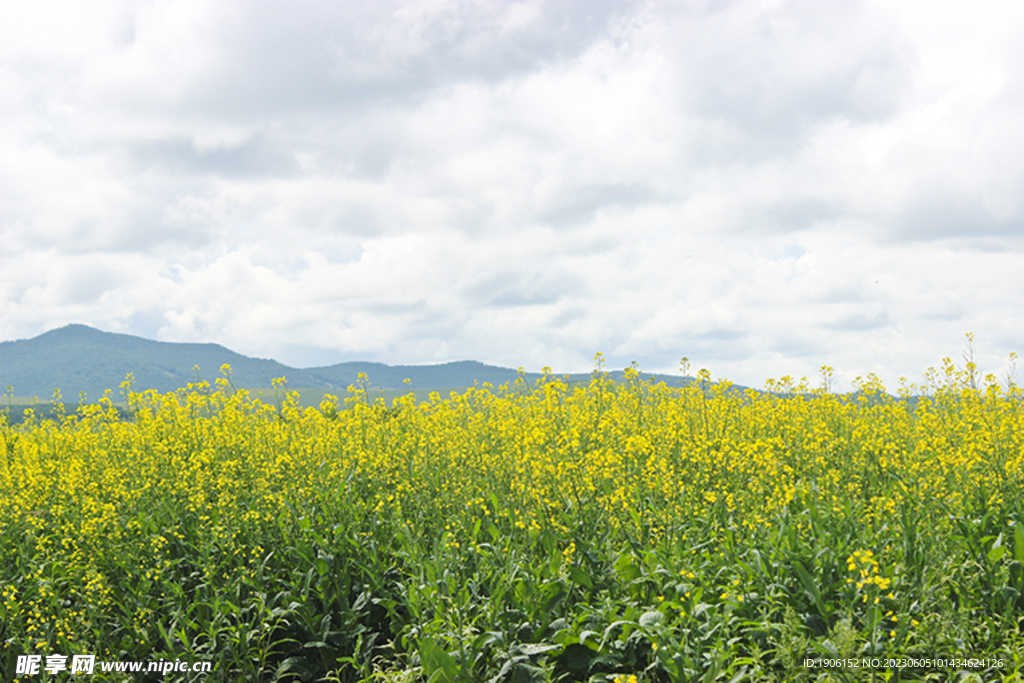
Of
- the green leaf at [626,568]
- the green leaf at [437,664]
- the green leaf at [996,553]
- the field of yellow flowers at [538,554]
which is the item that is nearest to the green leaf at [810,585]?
the field of yellow flowers at [538,554]

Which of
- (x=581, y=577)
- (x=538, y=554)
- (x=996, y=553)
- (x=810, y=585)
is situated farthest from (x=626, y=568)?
(x=996, y=553)

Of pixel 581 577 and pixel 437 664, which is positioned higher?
pixel 581 577

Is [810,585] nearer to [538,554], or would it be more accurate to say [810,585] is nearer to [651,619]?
[651,619]

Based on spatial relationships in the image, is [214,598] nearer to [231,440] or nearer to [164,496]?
[164,496]

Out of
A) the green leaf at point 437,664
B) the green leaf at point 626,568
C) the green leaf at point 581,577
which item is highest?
the green leaf at point 626,568

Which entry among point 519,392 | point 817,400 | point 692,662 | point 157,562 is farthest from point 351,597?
point 817,400

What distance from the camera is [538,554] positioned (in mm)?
5473

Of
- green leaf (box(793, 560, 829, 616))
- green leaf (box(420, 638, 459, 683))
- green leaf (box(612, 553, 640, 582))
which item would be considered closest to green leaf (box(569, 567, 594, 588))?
green leaf (box(612, 553, 640, 582))

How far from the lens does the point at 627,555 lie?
493 centimetres

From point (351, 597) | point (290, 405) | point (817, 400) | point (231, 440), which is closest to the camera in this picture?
point (351, 597)

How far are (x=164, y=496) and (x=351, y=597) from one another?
2485 mm

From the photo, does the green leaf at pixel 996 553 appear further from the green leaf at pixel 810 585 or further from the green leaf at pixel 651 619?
the green leaf at pixel 651 619

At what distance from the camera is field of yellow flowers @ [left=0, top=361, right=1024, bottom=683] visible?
422 cm

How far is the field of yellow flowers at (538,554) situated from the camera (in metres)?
4.22
